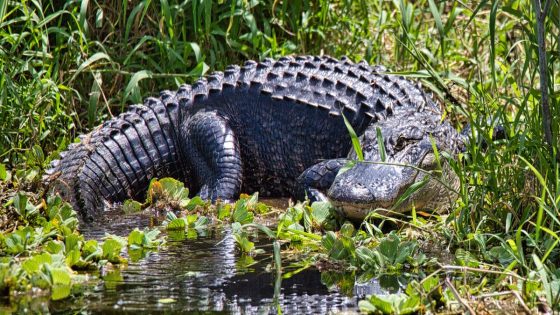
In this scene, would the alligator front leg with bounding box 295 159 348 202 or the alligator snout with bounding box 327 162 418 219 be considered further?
the alligator front leg with bounding box 295 159 348 202

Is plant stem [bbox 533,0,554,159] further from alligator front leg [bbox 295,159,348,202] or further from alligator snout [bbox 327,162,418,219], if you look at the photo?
alligator front leg [bbox 295,159,348,202]

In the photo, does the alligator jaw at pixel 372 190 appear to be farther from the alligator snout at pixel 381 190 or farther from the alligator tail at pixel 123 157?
the alligator tail at pixel 123 157

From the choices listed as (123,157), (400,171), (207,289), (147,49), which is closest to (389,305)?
(207,289)

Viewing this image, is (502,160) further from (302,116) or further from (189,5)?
(189,5)

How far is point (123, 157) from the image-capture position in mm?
6297

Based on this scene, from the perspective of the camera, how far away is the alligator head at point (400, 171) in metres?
5.07

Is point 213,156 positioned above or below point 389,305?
above

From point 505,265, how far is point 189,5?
360 cm

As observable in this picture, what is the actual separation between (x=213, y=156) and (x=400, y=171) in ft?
5.00

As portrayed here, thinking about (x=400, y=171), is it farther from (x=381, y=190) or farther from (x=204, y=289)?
(x=204, y=289)

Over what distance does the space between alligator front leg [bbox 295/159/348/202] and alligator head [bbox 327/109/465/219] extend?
0.58 feet

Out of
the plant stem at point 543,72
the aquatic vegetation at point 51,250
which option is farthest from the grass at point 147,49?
the plant stem at point 543,72

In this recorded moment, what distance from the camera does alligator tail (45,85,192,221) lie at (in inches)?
233

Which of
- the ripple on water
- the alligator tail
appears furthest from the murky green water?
the alligator tail
